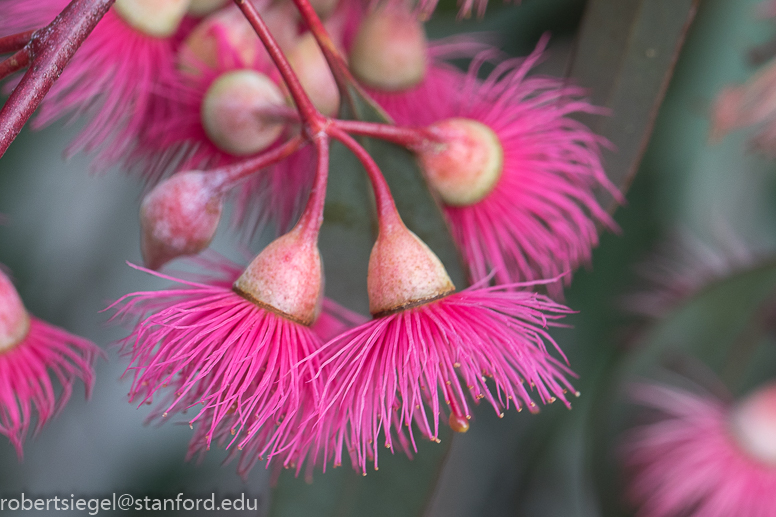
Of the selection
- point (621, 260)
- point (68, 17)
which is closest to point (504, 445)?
point (621, 260)

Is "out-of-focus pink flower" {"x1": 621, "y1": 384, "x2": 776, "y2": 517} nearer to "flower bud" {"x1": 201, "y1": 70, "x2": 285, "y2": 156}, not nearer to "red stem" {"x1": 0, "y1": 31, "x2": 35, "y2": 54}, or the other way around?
"flower bud" {"x1": 201, "y1": 70, "x2": 285, "y2": 156}

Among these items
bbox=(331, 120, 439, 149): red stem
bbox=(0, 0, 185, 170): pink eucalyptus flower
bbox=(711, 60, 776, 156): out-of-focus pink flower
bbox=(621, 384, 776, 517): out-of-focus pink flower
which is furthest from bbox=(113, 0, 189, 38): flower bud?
bbox=(621, 384, 776, 517): out-of-focus pink flower

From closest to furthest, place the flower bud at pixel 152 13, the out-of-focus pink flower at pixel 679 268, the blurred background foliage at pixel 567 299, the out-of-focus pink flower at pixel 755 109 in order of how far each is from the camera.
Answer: the flower bud at pixel 152 13 → the out-of-focus pink flower at pixel 755 109 → the blurred background foliage at pixel 567 299 → the out-of-focus pink flower at pixel 679 268

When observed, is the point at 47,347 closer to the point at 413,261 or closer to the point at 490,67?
the point at 413,261

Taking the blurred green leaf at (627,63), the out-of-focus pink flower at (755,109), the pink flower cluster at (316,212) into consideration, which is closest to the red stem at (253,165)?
the pink flower cluster at (316,212)

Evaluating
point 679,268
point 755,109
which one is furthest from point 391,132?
point 679,268

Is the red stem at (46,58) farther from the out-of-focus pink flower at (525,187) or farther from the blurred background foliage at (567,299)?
the blurred background foliage at (567,299)

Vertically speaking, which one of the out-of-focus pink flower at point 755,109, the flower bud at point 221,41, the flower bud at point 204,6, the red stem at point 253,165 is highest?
the out-of-focus pink flower at point 755,109
